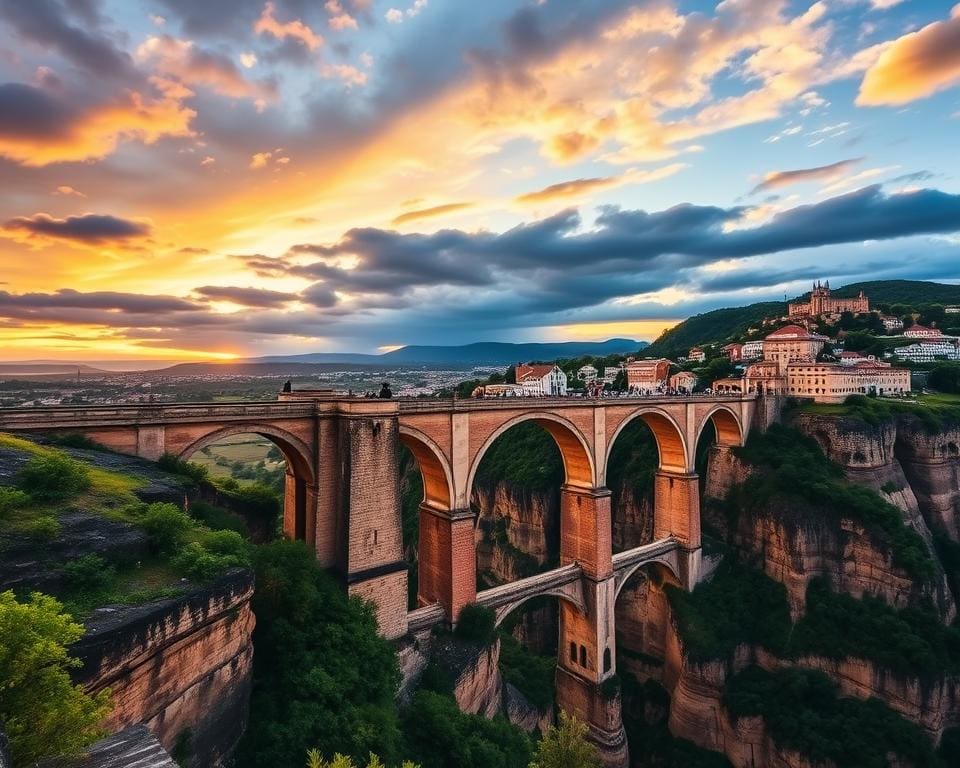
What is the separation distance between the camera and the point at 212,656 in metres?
10.4

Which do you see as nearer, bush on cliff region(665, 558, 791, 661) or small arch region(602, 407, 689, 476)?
bush on cliff region(665, 558, 791, 661)

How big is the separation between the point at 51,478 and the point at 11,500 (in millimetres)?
1307

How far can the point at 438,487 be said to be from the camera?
22.9 m

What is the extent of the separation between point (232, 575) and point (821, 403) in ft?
159

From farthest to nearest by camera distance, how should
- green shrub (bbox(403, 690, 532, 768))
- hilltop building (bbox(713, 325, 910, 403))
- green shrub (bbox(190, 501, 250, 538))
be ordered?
hilltop building (bbox(713, 325, 910, 403)), green shrub (bbox(403, 690, 532, 768)), green shrub (bbox(190, 501, 250, 538))

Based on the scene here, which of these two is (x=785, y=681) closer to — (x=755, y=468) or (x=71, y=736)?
(x=755, y=468)

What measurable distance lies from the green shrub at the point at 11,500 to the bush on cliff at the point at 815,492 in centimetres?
3912

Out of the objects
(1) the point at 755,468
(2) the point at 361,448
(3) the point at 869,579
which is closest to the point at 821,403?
(1) the point at 755,468

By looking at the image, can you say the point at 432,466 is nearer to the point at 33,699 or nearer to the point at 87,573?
the point at 87,573

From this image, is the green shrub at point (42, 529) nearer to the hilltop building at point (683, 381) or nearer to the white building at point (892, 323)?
the hilltop building at point (683, 381)

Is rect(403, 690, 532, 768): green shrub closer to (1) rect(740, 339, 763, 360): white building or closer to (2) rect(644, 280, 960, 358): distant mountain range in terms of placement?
(1) rect(740, 339, 763, 360): white building

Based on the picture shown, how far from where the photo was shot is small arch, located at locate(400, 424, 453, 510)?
2166 cm

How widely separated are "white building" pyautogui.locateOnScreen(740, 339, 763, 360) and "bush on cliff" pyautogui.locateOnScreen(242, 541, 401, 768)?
263 feet

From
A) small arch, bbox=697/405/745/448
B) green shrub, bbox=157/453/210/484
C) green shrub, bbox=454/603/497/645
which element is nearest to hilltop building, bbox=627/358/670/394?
small arch, bbox=697/405/745/448
